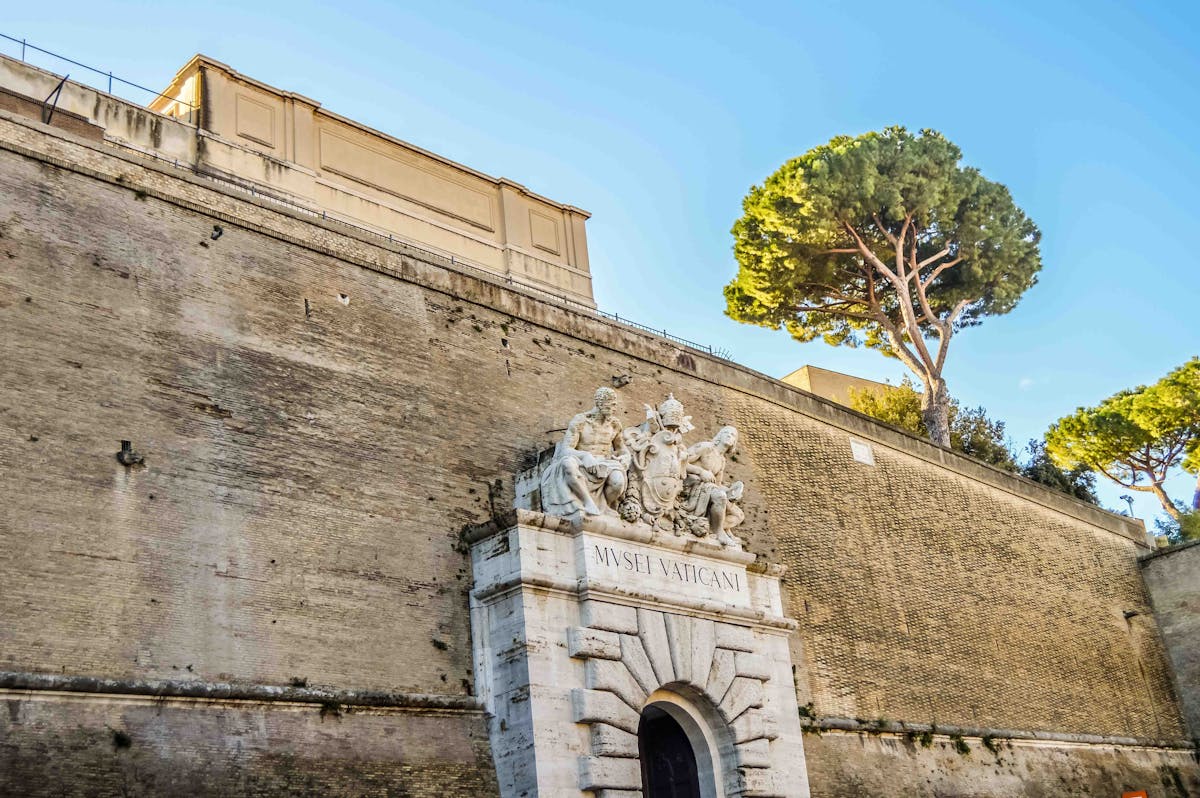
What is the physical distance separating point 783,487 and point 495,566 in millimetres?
5276

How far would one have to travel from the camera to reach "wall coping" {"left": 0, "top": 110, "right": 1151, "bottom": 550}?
11.6 m

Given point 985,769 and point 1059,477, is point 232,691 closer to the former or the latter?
point 985,769

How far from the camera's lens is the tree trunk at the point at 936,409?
922 inches

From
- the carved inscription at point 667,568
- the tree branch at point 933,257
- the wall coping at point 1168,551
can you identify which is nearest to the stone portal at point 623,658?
the carved inscription at point 667,568

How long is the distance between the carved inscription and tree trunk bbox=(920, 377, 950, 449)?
1079 centimetres

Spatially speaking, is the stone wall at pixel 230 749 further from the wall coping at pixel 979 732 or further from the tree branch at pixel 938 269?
the tree branch at pixel 938 269

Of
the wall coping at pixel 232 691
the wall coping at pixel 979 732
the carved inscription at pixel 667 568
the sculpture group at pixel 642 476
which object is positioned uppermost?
the sculpture group at pixel 642 476

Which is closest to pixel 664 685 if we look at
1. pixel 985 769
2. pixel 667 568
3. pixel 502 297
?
pixel 667 568

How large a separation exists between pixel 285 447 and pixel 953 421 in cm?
1780

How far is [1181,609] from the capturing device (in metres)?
21.6

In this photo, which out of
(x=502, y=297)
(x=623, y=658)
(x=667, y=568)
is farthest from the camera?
(x=502, y=297)

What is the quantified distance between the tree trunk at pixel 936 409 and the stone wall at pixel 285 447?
23.3 feet

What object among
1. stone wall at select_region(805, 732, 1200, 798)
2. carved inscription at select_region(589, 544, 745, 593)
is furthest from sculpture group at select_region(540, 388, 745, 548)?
stone wall at select_region(805, 732, 1200, 798)

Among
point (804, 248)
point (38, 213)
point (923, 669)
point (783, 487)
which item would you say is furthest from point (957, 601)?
point (38, 213)
